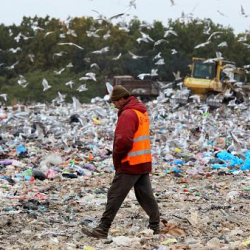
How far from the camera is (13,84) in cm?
4344

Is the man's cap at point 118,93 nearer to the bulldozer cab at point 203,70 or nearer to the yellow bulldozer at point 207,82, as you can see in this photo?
the yellow bulldozer at point 207,82

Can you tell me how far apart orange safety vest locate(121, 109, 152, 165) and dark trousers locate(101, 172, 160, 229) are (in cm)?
15

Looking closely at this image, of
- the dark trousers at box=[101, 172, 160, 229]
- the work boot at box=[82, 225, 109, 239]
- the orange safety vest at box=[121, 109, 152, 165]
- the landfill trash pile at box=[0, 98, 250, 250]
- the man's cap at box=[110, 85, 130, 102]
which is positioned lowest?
the landfill trash pile at box=[0, 98, 250, 250]

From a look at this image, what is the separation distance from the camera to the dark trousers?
5.59 meters

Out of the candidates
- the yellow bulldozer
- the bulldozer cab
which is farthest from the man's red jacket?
the bulldozer cab

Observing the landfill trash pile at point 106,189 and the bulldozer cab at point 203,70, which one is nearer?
the landfill trash pile at point 106,189

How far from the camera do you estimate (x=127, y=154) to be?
5523mm

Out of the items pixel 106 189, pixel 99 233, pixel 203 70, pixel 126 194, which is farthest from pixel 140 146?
pixel 203 70

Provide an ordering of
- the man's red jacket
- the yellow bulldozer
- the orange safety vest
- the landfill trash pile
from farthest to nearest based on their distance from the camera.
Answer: the yellow bulldozer → the landfill trash pile → the orange safety vest → the man's red jacket

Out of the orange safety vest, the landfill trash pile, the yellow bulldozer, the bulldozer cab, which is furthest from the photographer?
the bulldozer cab

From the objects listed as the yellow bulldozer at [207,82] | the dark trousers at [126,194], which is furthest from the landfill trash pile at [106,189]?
the yellow bulldozer at [207,82]

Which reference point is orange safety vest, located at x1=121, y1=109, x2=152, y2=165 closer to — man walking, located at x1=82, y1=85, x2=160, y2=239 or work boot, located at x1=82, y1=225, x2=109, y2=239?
man walking, located at x1=82, y1=85, x2=160, y2=239

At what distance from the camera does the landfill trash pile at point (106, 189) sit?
5707mm

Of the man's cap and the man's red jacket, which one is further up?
the man's cap
